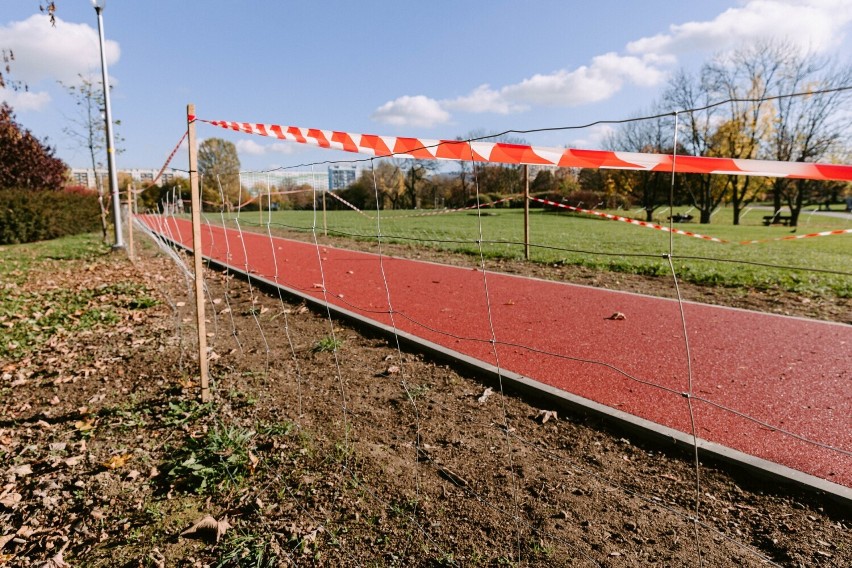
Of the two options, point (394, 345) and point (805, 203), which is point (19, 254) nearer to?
point (394, 345)

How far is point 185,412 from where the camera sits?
4094mm

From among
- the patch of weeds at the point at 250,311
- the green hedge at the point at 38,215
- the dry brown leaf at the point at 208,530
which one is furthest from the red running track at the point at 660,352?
the green hedge at the point at 38,215

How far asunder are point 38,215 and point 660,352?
905 inches

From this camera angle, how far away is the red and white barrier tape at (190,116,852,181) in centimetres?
284

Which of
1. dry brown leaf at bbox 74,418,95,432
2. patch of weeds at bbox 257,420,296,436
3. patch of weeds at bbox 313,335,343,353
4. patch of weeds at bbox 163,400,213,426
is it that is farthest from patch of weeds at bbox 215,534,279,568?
patch of weeds at bbox 313,335,343,353

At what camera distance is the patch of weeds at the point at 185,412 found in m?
3.96

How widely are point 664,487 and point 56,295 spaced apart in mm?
9607

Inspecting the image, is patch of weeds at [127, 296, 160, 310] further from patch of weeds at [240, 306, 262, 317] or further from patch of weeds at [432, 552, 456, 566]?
patch of weeds at [432, 552, 456, 566]

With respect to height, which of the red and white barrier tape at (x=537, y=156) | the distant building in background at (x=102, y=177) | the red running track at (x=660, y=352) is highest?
the distant building in background at (x=102, y=177)

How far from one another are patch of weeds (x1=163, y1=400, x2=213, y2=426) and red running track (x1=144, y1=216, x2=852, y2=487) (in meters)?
1.74

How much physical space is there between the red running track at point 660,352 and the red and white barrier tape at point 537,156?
0.96 meters

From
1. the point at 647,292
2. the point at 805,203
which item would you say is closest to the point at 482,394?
the point at 647,292

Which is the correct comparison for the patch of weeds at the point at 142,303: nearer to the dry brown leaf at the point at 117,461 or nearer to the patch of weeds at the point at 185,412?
the patch of weeds at the point at 185,412

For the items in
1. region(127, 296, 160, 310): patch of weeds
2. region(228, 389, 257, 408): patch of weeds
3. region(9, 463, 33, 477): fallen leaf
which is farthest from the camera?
region(127, 296, 160, 310): patch of weeds
